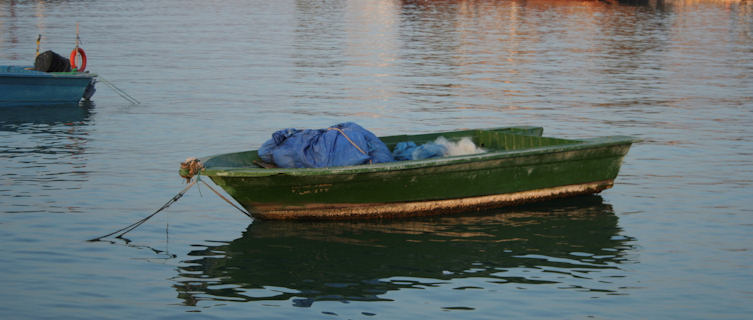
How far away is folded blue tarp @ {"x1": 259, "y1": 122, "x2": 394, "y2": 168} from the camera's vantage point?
12.4 metres

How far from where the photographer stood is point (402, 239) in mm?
11945

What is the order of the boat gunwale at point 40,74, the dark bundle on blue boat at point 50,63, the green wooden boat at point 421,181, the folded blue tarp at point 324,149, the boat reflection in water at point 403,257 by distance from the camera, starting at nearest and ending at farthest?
the boat reflection in water at point 403,257 → the green wooden boat at point 421,181 → the folded blue tarp at point 324,149 → the boat gunwale at point 40,74 → the dark bundle on blue boat at point 50,63

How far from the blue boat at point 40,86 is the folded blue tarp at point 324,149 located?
10.8 meters

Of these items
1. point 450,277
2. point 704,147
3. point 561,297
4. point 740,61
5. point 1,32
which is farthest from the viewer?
point 1,32

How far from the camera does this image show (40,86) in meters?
21.9

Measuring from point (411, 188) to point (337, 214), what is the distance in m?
1.01

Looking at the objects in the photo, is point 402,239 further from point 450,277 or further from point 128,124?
point 128,124

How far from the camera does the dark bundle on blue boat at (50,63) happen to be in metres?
21.8

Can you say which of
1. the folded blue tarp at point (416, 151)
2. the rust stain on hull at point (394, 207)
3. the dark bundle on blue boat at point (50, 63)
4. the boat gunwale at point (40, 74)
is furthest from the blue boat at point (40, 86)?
the rust stain on hull at point (394, 207)

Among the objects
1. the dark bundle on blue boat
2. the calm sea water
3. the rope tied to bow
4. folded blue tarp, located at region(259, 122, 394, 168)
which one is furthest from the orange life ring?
the rope tied to bow

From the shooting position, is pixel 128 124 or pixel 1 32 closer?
pixel 128 124

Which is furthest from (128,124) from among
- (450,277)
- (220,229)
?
(450,277)

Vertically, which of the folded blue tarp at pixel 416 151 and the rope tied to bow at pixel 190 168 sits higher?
the rope tied to bow at pixel 190 168

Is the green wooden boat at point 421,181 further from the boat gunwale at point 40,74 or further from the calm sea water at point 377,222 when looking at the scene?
the boat gunwale at point 40,74
